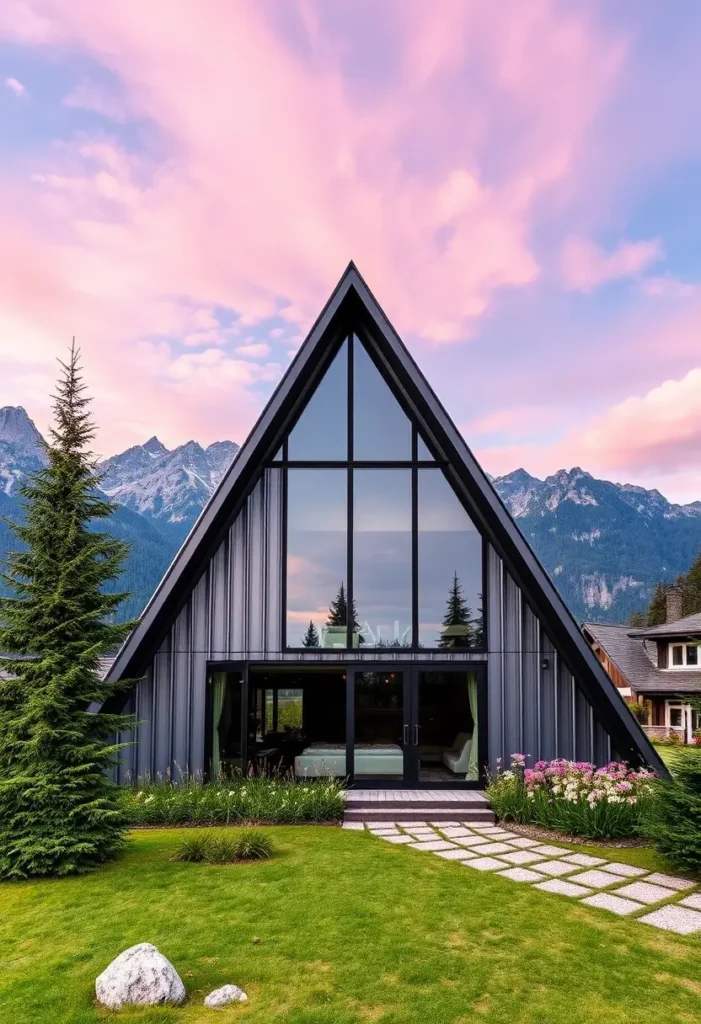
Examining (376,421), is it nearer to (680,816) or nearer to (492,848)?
(492,848)

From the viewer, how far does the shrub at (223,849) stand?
6965mm

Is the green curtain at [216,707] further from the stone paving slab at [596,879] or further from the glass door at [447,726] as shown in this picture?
the stone paving slab at [596,879]

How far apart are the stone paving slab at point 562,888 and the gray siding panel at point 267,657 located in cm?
392

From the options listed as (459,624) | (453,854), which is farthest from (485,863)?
(459,624)

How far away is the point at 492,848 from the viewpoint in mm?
7766

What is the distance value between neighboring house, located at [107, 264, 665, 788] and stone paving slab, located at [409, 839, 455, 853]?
93.0 inches

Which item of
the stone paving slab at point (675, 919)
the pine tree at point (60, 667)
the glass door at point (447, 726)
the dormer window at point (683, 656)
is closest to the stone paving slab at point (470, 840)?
the glass door at point (447, 726)

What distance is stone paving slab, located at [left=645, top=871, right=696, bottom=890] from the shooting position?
6.44 metres

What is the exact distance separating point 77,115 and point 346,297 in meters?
6.46

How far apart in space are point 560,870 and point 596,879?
391mm

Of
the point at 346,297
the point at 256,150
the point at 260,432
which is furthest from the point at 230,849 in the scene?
the point at 256,150

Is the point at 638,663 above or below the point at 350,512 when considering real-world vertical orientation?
below

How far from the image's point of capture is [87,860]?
6.76 meters

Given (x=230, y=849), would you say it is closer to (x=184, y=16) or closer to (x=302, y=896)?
(x=302, y=896)
